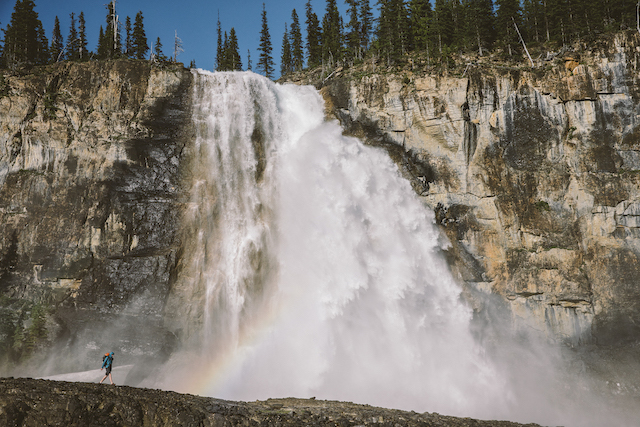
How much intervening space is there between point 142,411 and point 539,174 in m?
25.3

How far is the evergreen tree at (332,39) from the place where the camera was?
43256 mm

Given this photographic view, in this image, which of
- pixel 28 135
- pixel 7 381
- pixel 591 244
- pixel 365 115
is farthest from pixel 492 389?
pixel 28 135

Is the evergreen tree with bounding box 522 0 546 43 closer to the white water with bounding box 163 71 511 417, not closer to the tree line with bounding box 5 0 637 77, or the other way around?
the tree line with bounding box 5 0 637 77

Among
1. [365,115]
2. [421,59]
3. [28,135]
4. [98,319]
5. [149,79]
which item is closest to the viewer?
[98,319]

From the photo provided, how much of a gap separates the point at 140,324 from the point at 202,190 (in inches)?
348

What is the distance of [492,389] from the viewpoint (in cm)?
2089

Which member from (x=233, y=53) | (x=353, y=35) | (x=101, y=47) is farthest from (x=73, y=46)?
(x=353, y=35)

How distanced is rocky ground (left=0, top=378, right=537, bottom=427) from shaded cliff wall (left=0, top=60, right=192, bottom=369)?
11.0m

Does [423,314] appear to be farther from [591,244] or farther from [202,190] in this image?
[202,190]

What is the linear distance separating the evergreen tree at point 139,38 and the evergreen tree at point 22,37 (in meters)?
8.36

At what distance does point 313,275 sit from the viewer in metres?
23.5

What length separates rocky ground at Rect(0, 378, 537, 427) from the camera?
10.4m

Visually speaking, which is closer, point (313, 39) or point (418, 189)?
point (418, 189)

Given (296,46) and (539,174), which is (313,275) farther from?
(296,46)
